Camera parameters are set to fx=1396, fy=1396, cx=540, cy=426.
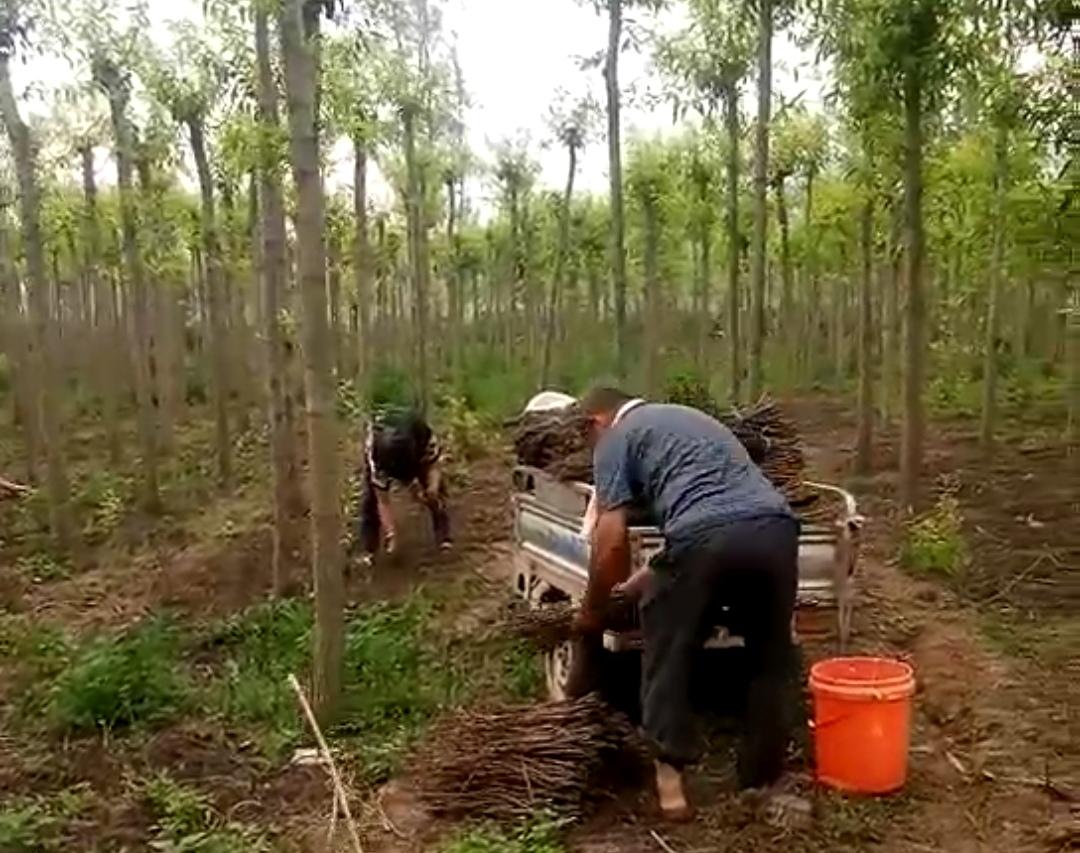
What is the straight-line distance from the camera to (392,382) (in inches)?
699

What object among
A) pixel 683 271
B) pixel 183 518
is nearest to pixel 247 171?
pixel 183 518

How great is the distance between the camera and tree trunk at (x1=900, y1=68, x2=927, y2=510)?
35.2 feet

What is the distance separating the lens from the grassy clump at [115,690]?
6891 millimetres

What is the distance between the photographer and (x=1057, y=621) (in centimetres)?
805

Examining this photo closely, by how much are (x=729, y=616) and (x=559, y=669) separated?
1.46m

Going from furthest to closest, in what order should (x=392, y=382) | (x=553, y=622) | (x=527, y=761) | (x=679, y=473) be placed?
(x=392, y=382) → (x=553, y=622) → (x=527, y=761) → (x=679, y=473)

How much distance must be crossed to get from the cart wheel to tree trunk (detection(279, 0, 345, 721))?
984 mm

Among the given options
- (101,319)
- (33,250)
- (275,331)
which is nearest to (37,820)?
(275,331)

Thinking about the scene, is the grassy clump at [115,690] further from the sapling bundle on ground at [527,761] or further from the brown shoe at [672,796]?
the brown shoe at [672,796]

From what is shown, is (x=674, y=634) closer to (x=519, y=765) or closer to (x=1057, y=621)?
(x=519, y=765)

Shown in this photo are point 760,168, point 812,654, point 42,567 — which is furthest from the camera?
point 760,168

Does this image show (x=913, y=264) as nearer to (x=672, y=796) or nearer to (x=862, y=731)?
(x=862, y=731)

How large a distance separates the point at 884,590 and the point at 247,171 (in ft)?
18.9

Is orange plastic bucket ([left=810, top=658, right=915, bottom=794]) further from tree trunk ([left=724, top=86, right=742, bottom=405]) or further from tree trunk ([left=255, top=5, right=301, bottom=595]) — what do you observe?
tree trunk ([left=724, top=86, right=742, bottom=405])
